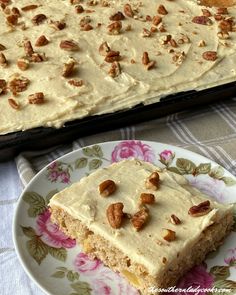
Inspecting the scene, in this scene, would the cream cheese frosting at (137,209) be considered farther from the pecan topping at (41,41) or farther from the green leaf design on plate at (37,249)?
the pecan topping at (41,41)

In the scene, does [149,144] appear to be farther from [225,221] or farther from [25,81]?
[25,81]

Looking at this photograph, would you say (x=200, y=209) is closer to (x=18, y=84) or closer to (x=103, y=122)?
(x=103, y=122)

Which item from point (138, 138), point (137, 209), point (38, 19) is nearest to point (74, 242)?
point (137, 209)

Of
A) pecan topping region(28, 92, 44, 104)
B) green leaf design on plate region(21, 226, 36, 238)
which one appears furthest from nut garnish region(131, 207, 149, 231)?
pecan topping region(28, 92, 44, 104)

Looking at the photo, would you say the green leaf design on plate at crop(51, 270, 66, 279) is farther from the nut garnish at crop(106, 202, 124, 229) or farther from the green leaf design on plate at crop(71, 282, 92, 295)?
the nut garnish at crop(106, 202, 124, 229)

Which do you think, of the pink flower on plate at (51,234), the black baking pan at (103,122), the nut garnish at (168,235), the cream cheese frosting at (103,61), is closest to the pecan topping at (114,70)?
the cream cheese frosting at (103,61)

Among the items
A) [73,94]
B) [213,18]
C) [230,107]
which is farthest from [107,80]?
[213,18]
